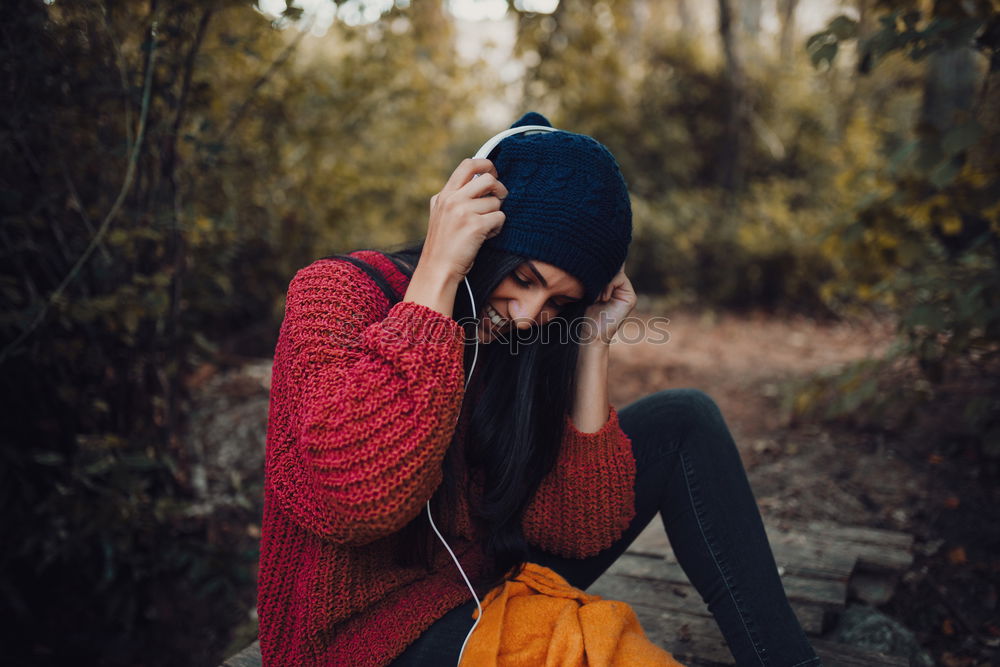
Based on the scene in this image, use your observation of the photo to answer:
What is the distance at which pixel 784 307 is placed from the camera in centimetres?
630

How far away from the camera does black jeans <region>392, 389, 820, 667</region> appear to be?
4.73ft

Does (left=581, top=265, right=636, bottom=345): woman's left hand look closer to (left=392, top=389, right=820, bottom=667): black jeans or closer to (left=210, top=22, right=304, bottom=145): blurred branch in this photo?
(left=392, top=389, right=820, bottom=667): black jeans

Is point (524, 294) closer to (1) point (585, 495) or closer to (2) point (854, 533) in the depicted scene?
(1) point (585, 495)

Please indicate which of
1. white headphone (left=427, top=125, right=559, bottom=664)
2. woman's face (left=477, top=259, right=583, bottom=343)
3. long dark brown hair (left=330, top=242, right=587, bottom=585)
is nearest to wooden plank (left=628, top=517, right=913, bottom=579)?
long dark brown hair (left=330, top=242, right=587, bottom=585)

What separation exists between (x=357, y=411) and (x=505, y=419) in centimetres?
48

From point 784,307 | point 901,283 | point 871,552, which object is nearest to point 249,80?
point 901,283

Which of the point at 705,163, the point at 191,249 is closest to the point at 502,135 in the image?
the point at 191,249

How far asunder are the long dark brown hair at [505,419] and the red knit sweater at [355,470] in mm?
45

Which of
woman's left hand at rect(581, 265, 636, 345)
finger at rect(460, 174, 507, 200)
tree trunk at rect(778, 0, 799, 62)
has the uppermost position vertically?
tree trunk at rect(778, 0, 799, 62)

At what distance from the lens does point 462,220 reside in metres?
1.28

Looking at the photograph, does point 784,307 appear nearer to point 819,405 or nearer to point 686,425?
point 819,405

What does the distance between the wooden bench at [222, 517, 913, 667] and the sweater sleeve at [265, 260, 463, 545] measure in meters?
0.81

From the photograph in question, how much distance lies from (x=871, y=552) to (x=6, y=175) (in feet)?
9.99

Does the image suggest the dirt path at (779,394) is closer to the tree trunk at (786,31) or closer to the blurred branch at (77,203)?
the blurred branch at (77,203)
